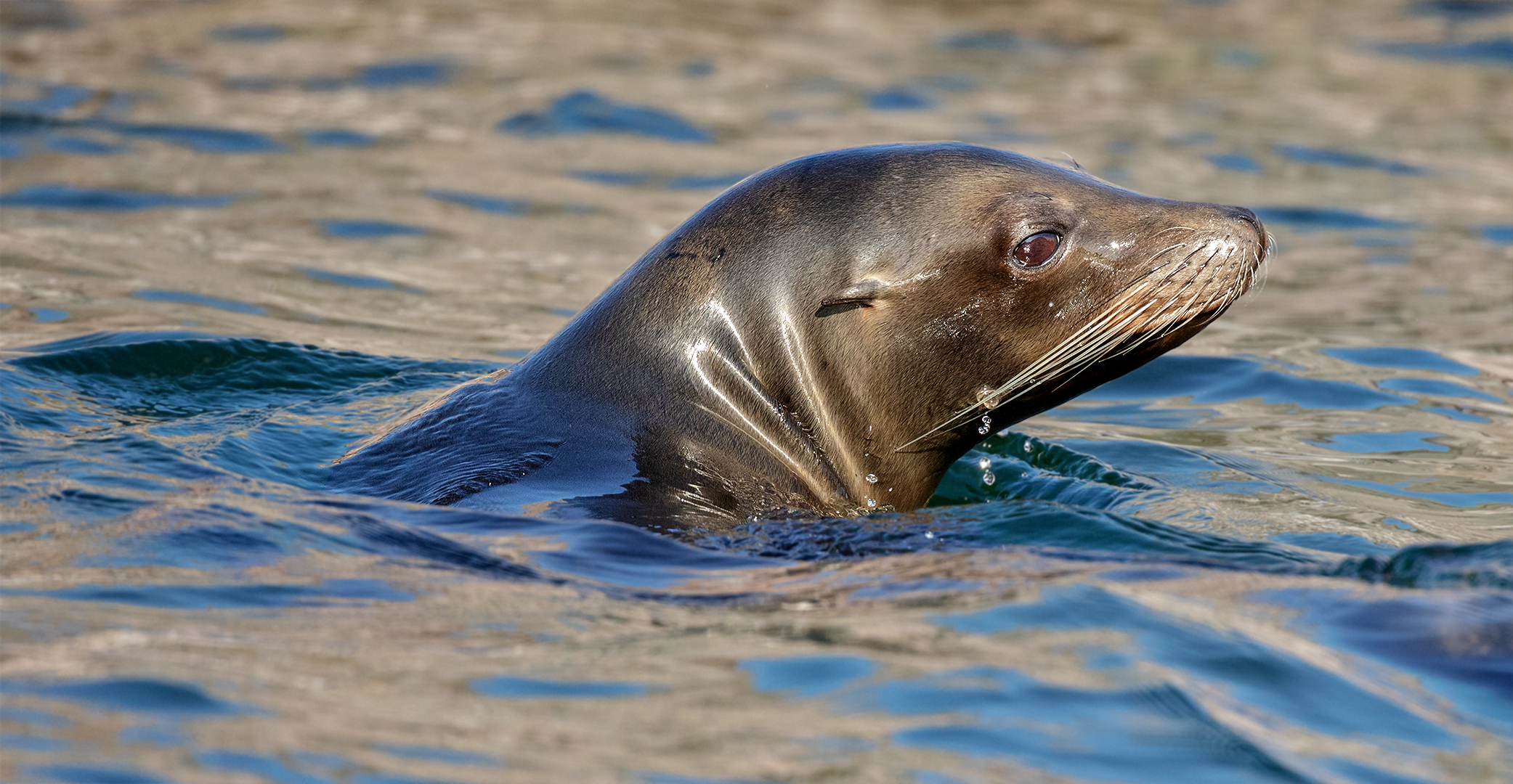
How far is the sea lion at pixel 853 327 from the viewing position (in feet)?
17.1

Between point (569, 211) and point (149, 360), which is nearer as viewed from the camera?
point (149, 360)

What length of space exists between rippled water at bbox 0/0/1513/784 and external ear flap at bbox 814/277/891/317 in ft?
2.24

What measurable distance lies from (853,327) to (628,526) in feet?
3.54

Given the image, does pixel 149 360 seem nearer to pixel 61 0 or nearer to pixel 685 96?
pixel 685 96

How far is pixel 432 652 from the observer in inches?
155

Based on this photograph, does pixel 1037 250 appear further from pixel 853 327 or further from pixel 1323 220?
pixel 1323 220

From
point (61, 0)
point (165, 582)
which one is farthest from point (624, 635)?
point (61, 0)

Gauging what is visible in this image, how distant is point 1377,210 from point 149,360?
340 inches

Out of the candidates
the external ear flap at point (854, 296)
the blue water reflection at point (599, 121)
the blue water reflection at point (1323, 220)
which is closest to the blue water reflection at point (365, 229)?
the blue water reflection at point (599, 121)

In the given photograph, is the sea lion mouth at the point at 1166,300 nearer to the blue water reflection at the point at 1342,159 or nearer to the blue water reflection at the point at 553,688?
the blue water reflection at the point at 553,688

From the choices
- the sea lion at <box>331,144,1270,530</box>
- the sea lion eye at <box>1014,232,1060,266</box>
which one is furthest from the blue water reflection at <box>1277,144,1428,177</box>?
the sea lion eye at <box>1014,232,1060,266</box>

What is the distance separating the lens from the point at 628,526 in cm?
470

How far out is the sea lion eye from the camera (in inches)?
208

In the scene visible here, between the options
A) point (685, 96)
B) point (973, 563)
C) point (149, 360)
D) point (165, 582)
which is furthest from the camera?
point (685, 96)
